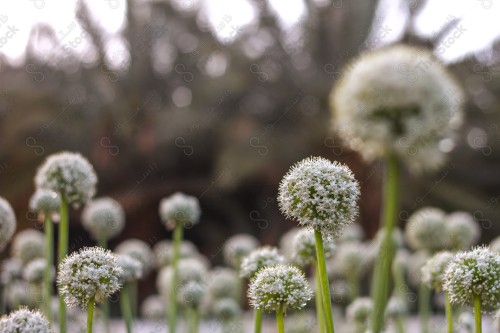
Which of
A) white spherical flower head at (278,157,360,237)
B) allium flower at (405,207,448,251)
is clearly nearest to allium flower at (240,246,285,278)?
white spherical flower head at (278,157,360,237)

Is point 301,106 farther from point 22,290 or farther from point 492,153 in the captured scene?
point 22,290

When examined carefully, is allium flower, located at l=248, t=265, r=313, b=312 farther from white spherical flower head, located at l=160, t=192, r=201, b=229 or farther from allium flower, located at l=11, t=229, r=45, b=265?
allium flower, located at l=11, t=229, r=45, b=265

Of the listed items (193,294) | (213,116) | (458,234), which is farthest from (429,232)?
(213,116)

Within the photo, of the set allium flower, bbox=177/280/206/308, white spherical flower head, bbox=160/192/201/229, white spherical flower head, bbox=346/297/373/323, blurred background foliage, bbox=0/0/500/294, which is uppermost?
blurred background foliage, bbox=0/0/500/294

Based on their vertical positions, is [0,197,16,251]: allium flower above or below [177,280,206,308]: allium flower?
above

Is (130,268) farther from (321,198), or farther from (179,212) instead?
(321,198)

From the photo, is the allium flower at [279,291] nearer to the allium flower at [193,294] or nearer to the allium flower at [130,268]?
the allium flower at [130,268]
